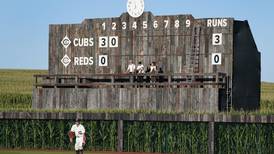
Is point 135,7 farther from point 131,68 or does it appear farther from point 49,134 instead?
point 49,134

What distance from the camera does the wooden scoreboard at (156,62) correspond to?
44750 mm

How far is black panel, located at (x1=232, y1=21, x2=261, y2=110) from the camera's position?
45.3 meters

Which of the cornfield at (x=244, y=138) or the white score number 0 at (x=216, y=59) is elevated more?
the white score number 0 at (x=216, y=59)

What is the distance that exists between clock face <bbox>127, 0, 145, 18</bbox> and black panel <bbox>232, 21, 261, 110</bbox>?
5.76 meters

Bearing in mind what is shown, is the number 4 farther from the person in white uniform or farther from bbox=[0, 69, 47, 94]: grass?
bbox=[0, 69, 47, 94]: grass

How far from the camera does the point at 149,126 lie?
41.8m

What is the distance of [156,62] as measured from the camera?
47375 mm

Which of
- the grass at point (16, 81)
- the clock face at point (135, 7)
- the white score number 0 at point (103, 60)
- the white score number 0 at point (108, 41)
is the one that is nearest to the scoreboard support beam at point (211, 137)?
the clock face at point (135, 7)

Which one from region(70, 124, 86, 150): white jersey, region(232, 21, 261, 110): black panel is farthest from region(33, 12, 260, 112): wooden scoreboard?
region(70, 124, 86, 150): white jersey

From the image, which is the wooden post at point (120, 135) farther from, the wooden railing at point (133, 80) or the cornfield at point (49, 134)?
the wooden railing at point (133, 80)

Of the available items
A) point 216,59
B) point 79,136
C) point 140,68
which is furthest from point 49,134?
point 216,59

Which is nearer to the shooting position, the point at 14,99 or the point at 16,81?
the point at 14,99

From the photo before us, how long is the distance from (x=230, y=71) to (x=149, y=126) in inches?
236

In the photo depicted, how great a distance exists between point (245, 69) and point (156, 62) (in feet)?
16.4
